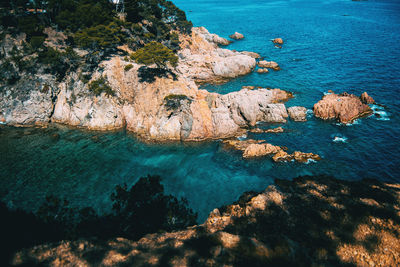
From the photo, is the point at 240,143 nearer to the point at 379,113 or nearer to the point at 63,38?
the point at 379,113

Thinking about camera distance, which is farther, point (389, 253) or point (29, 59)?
point (29, 59)

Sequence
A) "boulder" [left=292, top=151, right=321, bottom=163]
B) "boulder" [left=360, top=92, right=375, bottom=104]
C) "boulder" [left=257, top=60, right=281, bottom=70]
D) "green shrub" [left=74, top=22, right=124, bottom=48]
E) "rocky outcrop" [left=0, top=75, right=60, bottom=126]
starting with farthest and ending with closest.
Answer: "boulder" [left=257, top=60, right=281, bottom=70], "boulder" [left=360, top=92, right=375, bottom=104], "green shrub" [left=74, top=22, right=124, bottom=48], "rocky outcrop" [left=0, top=75, right=60, bottom=126], "boulder" [left=292, top=151, right=321, bottom=163]

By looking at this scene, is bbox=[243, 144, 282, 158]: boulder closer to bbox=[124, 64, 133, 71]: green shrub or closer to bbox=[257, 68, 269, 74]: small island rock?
bbox=[124, 64, 133, 71]: green shrub

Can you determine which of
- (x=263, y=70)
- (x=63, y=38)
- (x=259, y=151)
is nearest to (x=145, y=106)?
(x=259, y=151)

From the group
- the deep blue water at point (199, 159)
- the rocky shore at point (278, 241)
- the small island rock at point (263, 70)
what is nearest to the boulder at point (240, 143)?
the deep blue water at point (199, 159)

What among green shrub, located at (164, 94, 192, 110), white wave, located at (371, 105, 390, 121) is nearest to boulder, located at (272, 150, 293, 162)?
green shrub, located at (164, 94, 192, 110)

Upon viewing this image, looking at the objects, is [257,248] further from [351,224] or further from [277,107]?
[277,107]

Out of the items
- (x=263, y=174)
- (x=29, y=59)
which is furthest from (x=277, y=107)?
(x=29, y=59)
